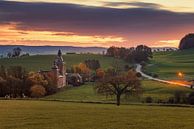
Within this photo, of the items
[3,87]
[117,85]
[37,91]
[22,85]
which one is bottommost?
[37,91]

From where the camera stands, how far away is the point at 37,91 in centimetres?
13600

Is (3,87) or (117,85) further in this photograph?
(3,87)

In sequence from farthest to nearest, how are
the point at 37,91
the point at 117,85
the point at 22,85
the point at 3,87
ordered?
1. the point at 22,85
2. the point at 37,91
3. the point at 3,87
4. the point at 117,85

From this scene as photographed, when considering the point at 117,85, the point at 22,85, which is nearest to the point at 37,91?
the point at 22,85

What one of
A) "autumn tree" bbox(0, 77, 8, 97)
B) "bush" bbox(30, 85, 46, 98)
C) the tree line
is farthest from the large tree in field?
"autumn tree" bbox(0, 77, 8, 97)

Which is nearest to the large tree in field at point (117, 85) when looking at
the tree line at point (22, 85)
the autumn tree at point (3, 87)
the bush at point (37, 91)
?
the tree line at point (22, 85)

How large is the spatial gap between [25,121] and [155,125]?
10.7m

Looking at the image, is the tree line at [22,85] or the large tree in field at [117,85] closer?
the large tree in field at [117,85]

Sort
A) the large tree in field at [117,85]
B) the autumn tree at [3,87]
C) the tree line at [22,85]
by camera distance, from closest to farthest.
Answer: the large tree in field at [117,85]
the autumn tree at [3,87]
the tree line at [22,85]

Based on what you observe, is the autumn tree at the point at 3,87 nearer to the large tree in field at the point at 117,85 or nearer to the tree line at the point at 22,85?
the tree line at the point at 22,85

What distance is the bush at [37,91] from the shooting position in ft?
440

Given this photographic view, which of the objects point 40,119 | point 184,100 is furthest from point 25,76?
point 40,119

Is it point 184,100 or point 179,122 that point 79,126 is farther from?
point 184,100

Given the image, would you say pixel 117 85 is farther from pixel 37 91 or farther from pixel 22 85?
pixel 22 85
